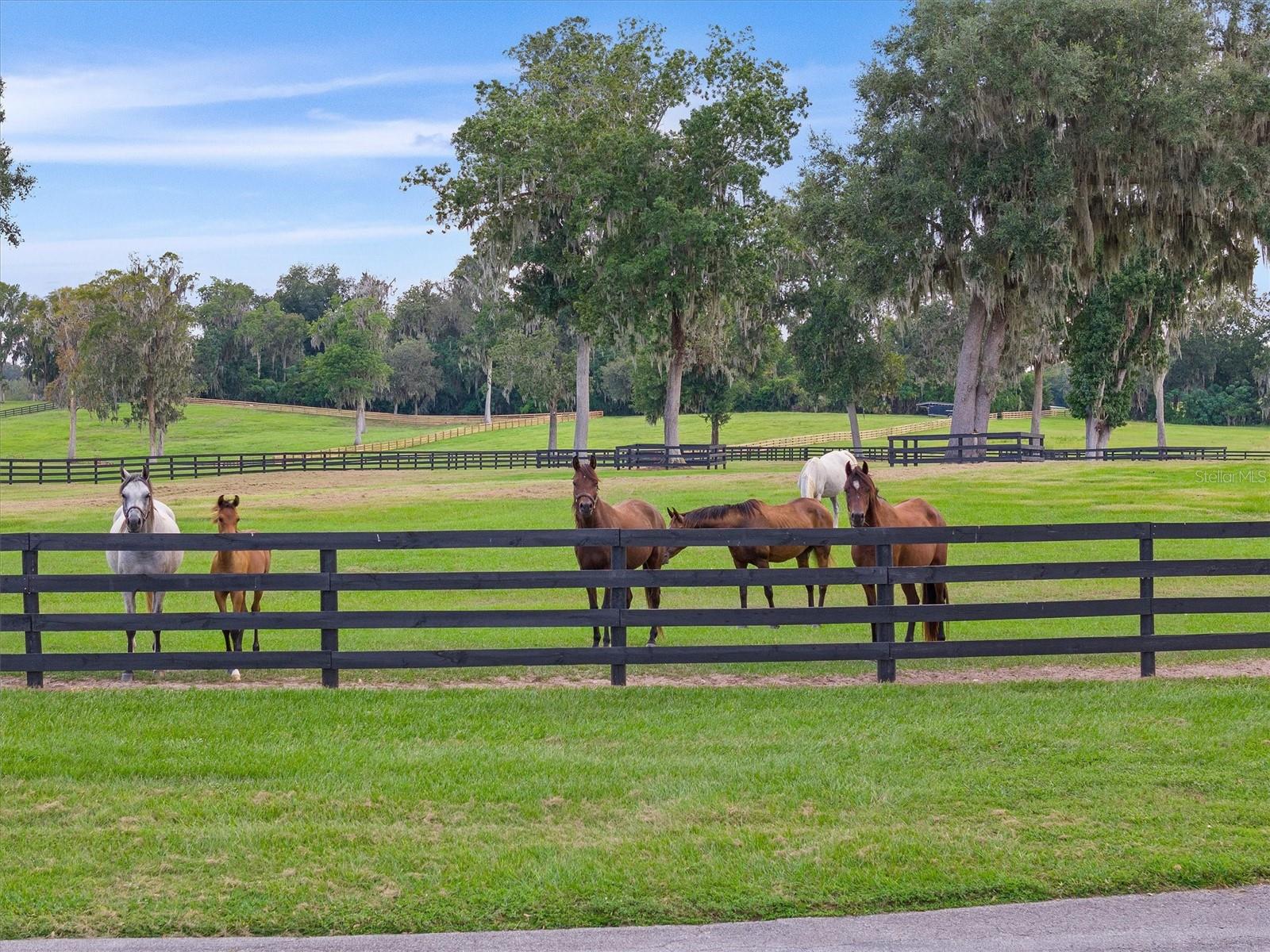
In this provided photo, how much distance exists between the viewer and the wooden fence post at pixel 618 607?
9.80 meters

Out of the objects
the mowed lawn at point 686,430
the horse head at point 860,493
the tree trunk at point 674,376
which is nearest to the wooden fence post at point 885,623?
the horse head at point 860,493

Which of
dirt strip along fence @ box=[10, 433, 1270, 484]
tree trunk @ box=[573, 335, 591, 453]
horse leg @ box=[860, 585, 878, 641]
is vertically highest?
tree trunk @ box=[573, 335, 591, 453]

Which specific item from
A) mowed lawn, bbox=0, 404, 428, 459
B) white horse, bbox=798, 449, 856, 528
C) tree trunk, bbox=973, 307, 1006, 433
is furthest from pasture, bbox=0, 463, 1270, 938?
mowed lawn, bbox=0, 404, 428, 459

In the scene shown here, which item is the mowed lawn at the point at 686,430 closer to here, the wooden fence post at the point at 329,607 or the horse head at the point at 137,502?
the horse head at the point at 137,502

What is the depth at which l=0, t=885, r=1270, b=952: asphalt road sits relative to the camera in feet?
16.4

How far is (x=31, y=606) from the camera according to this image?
9.89 metres

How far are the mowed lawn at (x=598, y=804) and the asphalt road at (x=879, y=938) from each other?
0.13m

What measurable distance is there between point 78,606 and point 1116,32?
32489mm

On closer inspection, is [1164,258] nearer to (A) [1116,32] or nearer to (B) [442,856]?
(A) [1116,32]

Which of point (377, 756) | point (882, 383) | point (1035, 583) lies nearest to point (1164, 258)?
point (882, 383)

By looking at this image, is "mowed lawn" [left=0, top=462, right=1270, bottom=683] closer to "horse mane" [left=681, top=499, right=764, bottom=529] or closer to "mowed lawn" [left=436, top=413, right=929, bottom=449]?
"horse mane" [left=681, top=499, right=764, bottom=529]

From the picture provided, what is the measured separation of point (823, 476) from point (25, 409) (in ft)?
345

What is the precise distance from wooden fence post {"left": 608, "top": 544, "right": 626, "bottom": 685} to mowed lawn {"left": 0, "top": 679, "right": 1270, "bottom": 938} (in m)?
0.47

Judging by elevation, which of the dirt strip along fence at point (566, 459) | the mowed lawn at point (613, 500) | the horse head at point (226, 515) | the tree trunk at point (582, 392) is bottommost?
the mowed lawn at point (613, 500)
